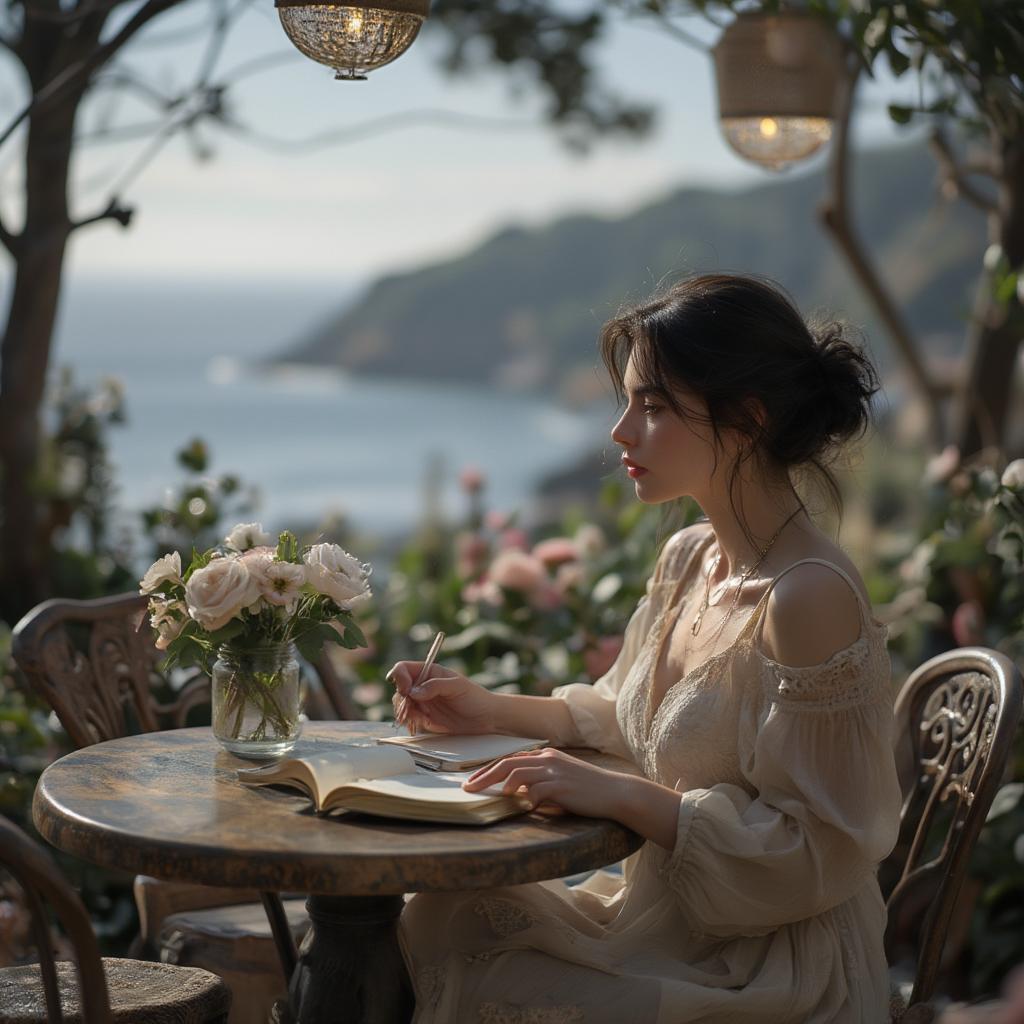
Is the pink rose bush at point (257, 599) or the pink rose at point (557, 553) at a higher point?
the pink rose bush at point (257, 599)

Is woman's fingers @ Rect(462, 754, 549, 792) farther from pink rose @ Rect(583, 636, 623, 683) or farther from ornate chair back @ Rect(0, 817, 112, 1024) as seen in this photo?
pink rose @ Rect(583, 636, 623, 683)

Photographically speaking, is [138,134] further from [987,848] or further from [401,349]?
[401,349]

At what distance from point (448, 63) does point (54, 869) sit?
3.81 m

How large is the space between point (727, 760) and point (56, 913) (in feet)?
3.04

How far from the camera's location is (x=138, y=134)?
12.3 feet

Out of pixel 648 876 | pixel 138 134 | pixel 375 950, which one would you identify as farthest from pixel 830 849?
pixel 138 134

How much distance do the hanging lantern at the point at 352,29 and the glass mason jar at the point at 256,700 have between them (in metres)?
0.97

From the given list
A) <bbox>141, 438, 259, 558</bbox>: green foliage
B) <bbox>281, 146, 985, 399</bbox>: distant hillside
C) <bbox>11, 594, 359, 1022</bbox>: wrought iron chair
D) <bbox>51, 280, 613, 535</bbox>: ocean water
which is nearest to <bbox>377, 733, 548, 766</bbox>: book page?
<bbox>11, 594, 359, 1022</bbox>: wrought iron chair

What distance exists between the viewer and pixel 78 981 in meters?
1.71

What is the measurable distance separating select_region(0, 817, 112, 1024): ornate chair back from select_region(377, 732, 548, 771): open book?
59cm

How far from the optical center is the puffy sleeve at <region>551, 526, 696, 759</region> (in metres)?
2.44

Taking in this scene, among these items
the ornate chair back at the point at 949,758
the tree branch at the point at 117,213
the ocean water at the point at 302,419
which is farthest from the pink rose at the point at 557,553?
the ocean water at the point at 302,419

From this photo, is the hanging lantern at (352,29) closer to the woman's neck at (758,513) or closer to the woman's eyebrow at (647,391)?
the woman's eyebrow at (647,391)

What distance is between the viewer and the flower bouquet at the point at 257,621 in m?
2.00
